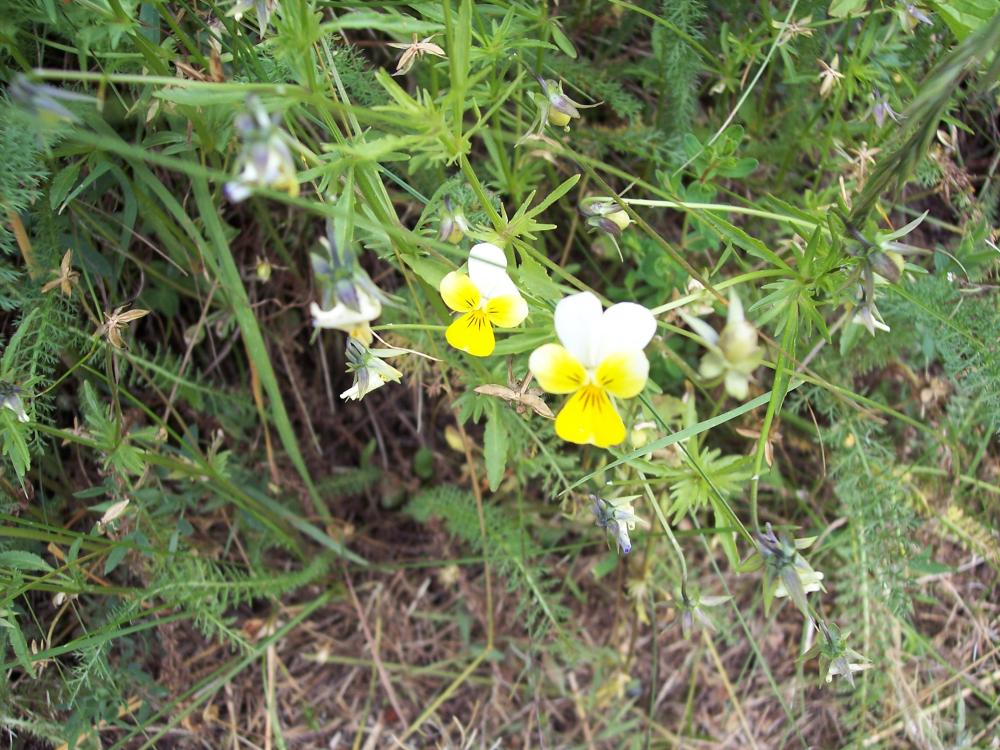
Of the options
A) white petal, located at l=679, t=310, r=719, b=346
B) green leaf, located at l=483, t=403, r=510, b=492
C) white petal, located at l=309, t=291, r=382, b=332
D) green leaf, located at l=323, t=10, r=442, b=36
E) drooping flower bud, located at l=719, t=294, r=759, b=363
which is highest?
green leaf, located at l=323, t=10, r=442, b=36

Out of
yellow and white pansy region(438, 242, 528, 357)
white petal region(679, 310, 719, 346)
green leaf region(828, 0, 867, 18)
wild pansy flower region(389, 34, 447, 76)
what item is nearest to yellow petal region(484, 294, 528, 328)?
yellow and white pansy region(438, 242, 528, 357)

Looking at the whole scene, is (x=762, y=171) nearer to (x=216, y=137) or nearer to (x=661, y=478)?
(x=661, y=478)

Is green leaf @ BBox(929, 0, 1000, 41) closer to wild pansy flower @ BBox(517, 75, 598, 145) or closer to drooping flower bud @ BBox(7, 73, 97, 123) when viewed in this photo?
wild pansy flower @ BBox(517, 75, 598, 145)

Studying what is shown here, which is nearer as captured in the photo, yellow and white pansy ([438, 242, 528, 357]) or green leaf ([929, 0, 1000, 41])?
yellow and white pansy ([438, 242, 528, 357])

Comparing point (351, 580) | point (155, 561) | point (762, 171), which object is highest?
point (762, 171)

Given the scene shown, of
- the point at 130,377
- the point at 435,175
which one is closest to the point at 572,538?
the point at 435,175

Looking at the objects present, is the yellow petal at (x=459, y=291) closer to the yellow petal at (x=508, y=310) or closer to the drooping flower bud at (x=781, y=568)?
the yellow petal at (x=508, y=310)
